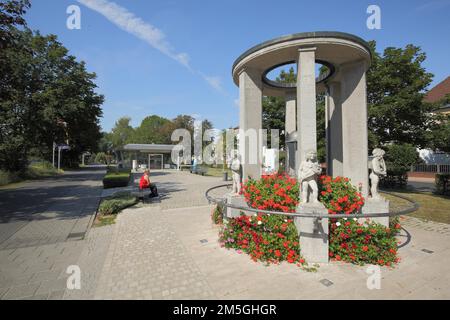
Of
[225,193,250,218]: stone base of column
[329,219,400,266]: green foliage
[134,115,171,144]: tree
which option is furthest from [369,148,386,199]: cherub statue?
[134,115,171,144]: tree

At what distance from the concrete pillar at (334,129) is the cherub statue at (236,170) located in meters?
3.53

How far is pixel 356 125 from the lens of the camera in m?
5.99

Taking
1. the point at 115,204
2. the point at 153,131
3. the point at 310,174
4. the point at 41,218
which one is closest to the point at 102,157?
the point at 153,131

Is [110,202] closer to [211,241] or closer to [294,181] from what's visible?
[211,241]

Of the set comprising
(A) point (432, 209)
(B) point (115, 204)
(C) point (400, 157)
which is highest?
(C) point (400, 157)

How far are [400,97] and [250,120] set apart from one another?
11.5 meters

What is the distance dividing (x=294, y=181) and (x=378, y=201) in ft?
6.81

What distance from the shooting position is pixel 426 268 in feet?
13.3

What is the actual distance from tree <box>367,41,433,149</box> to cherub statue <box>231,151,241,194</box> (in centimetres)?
1063

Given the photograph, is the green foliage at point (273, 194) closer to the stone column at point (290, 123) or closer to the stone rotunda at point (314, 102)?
the stone rotunda at point (314, 102)

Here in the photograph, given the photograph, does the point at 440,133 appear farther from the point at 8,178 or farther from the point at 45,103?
the point at 8,178

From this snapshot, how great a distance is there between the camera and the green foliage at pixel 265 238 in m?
4.42

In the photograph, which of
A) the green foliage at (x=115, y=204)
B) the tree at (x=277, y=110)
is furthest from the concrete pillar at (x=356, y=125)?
the tree at (x=277, y=110)

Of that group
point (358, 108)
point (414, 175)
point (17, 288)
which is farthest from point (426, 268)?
point (414, 175)
